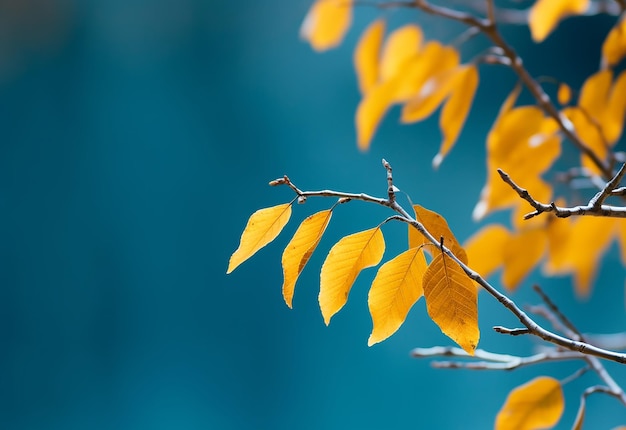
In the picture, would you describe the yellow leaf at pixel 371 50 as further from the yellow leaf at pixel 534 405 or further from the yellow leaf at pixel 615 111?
the yellow leaf at pixel 534 405

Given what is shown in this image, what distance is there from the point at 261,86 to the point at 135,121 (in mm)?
265

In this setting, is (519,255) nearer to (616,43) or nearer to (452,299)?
(616,43)

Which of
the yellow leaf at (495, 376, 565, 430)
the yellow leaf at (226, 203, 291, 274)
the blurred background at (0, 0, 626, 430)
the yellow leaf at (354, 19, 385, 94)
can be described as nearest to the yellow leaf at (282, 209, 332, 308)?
the yellow leaf at (226, 203, 291, 274)

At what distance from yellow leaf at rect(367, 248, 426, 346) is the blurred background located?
2.72 feet

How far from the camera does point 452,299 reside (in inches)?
11.9

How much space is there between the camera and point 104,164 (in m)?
1.26

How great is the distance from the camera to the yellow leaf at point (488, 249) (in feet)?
2.18

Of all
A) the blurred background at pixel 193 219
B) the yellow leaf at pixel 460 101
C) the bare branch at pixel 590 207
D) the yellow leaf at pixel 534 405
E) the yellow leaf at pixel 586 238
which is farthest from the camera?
the blurred background at pixel 193 219

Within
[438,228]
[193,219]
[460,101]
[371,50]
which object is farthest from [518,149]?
[193,219]

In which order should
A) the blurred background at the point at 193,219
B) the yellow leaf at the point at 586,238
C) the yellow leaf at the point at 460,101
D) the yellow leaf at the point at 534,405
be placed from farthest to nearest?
the blurred background at the point at 193,219, the yellow leaf at the point at 586,238, the yellow leaf at the point at 460,101, the yellow leaf at the point at 534,405

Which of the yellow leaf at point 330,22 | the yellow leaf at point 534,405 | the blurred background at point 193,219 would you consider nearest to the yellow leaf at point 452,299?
the yellow leaf at point 534,405

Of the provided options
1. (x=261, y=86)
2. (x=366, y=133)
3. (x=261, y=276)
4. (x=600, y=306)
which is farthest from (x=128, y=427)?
(x=600, y=306)

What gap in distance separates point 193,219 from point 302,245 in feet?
3.09

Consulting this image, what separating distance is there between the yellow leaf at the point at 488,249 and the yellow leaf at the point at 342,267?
37cm
